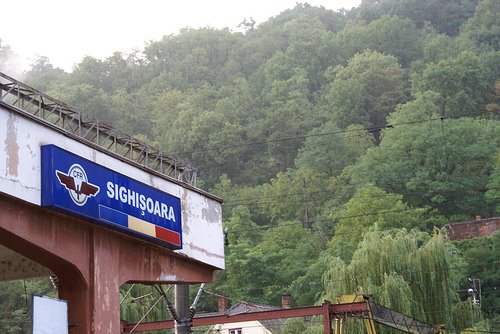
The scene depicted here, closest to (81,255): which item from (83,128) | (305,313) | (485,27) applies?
(83,128)

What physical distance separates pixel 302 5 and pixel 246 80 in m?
43.9

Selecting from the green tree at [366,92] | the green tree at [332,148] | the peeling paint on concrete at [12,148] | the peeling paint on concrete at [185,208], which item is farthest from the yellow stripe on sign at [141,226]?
the green tree at [366,92]

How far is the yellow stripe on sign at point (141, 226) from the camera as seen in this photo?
21.5 m

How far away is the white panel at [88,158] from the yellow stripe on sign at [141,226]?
1075mm

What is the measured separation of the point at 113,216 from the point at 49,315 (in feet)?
9.22

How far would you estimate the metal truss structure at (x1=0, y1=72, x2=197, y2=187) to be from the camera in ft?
63.0

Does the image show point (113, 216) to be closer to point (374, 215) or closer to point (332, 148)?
point (374, 215)

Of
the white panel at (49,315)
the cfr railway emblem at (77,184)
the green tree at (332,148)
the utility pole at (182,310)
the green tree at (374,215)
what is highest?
the green tree at (332,148)

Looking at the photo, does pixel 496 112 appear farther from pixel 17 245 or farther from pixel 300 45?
pixel 17 245

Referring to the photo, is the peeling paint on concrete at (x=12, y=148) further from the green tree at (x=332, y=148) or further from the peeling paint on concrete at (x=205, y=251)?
the green tree at (x=332, y=148)

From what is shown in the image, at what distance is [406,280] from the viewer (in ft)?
144

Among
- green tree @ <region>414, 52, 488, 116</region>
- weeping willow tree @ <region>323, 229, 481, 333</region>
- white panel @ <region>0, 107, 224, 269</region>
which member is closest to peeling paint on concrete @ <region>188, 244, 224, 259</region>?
white panel @ <region>0, 107, 224, 269</region>

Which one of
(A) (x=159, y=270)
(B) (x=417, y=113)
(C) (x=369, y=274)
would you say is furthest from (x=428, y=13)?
(A) (x=159, y=270)

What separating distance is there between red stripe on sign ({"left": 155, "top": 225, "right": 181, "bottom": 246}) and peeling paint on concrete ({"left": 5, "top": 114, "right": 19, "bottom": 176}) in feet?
16.0
